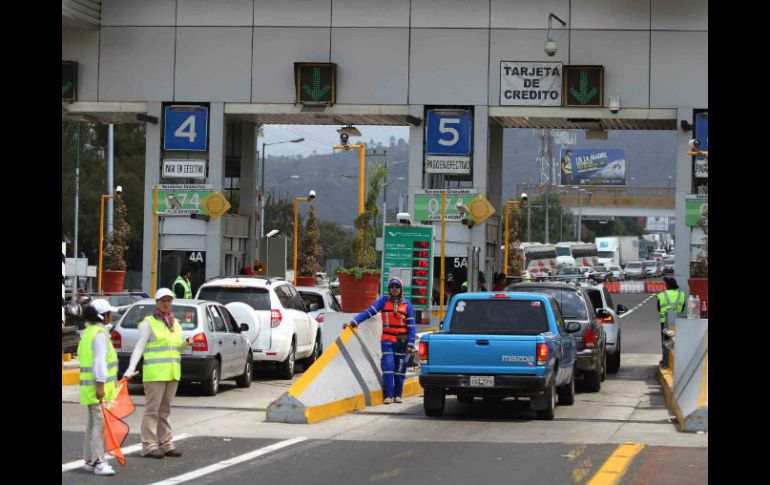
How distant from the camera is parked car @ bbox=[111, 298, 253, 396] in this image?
66.0ft

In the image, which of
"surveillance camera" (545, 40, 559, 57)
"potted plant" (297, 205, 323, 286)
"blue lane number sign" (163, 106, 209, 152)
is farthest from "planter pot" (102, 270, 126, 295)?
"surveillance camera" (545, 40, 559, 57)

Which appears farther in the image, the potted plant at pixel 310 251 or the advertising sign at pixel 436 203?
the potted plant at pixel 310 251

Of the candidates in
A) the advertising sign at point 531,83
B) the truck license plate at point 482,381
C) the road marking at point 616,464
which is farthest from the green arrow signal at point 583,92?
the road marking at point 616,464

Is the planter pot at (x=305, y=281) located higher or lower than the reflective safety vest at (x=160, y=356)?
higher

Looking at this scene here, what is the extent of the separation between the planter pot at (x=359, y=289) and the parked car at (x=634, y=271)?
8422 centimetres

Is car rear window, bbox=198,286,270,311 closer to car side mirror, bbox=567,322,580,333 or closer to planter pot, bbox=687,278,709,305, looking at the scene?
car side mirror, bbox=567,322,580,333

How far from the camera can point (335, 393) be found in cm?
1805

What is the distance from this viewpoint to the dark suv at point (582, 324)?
73.6ft

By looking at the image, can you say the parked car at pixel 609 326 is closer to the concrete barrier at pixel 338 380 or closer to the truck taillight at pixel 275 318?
the concrete barrier at pixel 338 380

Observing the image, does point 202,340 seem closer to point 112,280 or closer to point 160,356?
point 160,356

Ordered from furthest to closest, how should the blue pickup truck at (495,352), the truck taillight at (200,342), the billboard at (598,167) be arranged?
the billboard at (598,167) < the truck taillight at (200,342) < the blue pickup truck at (495,352)

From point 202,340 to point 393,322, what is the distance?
3.02m

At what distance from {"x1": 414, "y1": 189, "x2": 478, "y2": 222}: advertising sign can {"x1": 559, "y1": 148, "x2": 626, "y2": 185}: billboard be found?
352 ft
